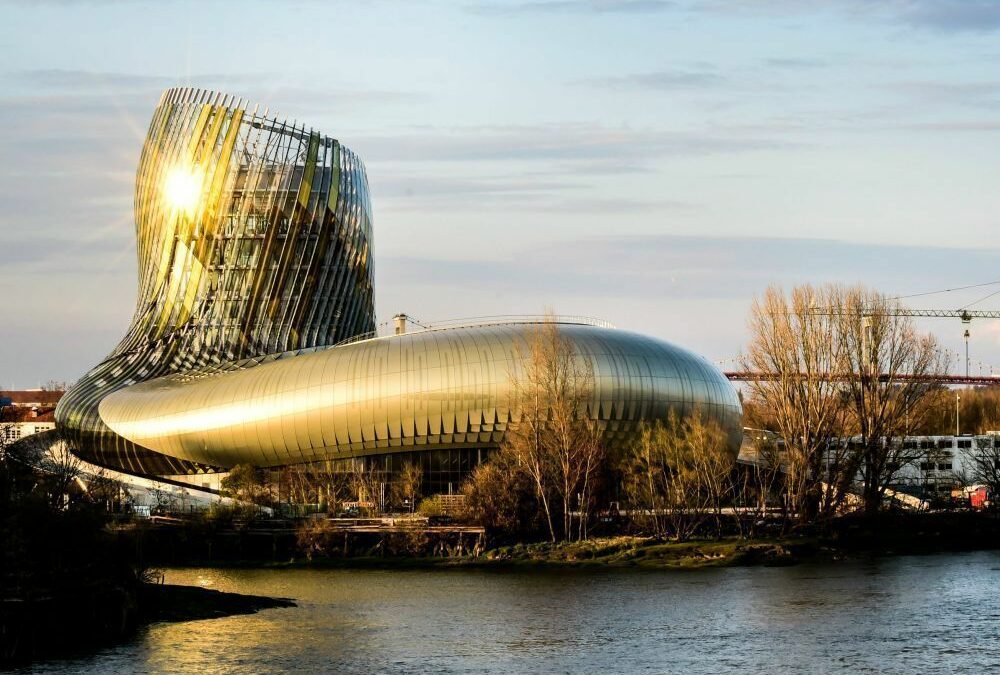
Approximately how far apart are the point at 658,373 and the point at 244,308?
102ft

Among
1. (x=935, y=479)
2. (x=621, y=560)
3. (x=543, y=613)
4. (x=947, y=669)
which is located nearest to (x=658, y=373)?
(x=621, y=560)

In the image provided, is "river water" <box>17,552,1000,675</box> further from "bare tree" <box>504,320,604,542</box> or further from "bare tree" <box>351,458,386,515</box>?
"bare tree" <box>351,458,386,515</box>

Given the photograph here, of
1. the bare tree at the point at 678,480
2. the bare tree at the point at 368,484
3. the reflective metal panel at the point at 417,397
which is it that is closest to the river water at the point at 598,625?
the bare tree at the point at 678,480

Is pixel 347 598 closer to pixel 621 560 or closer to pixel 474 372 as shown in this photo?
pixel 621 560

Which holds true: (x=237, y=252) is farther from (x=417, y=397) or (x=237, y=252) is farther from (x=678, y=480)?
(x=678, y=480)

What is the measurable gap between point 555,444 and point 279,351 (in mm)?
34740

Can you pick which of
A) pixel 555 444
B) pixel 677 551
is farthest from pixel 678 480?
pixel 555 444

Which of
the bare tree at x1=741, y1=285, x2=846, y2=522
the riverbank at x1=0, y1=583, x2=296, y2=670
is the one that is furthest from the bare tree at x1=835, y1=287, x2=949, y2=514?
the riverbank at x1=0, y1=583, x2=296, y2=670

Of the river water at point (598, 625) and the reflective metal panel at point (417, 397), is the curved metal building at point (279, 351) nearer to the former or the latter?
Answer: the reflective metal panel at point (417, 397)

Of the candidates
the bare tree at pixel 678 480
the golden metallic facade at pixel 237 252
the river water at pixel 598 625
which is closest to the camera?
the river water at pixel 598 625

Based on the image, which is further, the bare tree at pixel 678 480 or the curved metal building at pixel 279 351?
the curved metal building at pixel 279 351

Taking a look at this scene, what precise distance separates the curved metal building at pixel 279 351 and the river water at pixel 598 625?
19.4 m

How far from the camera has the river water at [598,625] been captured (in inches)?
1594

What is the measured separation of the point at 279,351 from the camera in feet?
327
